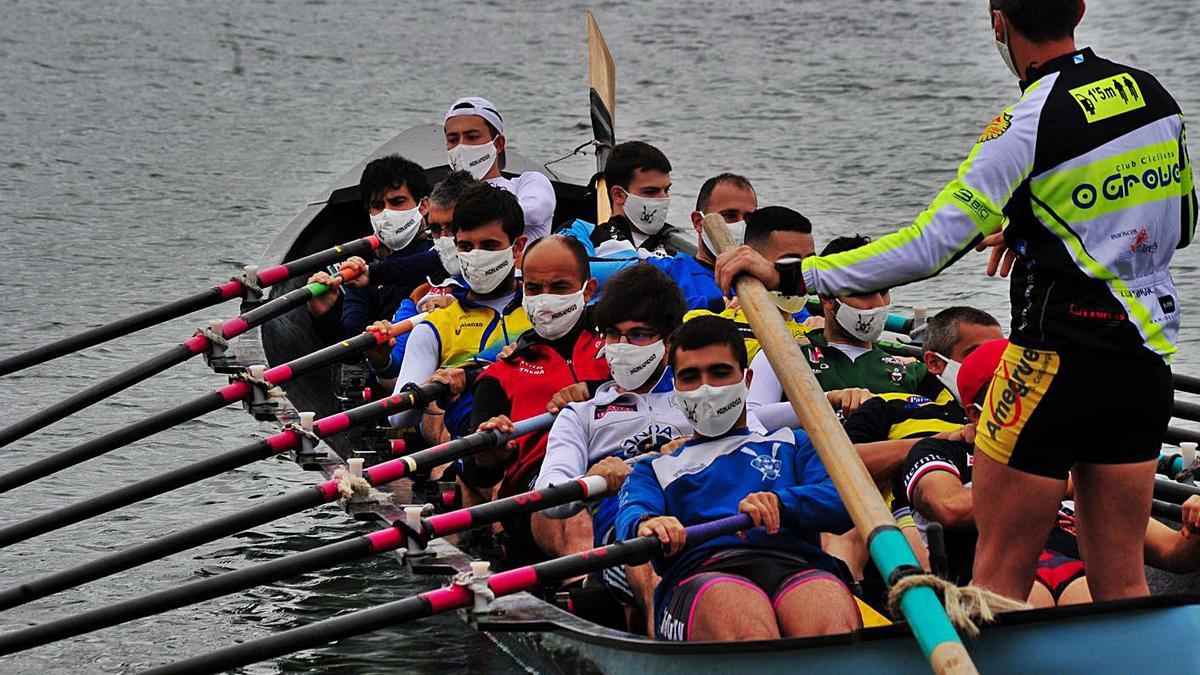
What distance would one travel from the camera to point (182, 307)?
23.5 feet

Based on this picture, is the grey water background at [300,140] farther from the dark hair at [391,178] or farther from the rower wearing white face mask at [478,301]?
the dark hair at [391,178]

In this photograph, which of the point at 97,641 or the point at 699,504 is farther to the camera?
the point at 97,641

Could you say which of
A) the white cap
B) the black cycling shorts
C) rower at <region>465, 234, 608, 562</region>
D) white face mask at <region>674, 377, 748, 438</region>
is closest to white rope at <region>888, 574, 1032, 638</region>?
the black cycling shorts

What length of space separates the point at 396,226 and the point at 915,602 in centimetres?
446

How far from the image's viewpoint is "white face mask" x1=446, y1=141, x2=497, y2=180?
7.65 metres

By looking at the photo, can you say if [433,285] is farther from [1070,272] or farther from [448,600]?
[1070,272]

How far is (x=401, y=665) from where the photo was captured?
237 inches

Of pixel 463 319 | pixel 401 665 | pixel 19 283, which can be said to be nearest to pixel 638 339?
pixel 463 319

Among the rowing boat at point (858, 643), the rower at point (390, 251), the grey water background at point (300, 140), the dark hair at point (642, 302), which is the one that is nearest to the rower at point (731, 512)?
the rowing boat at point (858, 643)

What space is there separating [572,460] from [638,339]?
0.42 metres

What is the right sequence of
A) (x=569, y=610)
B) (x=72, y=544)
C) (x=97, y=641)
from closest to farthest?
(x=569, y=610), (x=97, y=641), (x=72, y=544)

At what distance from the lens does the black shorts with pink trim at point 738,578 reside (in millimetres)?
4094

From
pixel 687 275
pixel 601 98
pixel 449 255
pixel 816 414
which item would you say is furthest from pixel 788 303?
pixel 601 98

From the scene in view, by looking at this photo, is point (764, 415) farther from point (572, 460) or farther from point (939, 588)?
point (939, 588)
